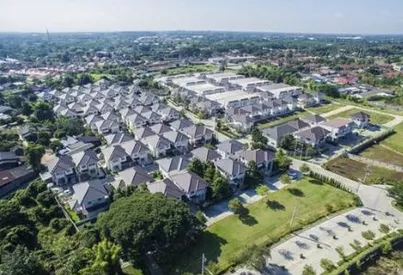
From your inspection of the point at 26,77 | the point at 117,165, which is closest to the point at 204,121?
the point at 117,165

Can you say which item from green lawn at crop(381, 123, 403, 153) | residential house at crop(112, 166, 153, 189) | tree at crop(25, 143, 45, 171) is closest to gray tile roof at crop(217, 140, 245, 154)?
residential house at crop(112, 166, 153, 189)

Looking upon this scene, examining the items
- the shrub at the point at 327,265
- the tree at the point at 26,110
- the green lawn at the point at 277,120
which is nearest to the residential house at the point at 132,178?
the shrub at the point at 327,265

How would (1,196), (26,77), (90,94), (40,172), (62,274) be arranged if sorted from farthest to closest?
1. (26,77)
2. (90,94)
3. (40,172)
4. (1,196)
5. (62,274)

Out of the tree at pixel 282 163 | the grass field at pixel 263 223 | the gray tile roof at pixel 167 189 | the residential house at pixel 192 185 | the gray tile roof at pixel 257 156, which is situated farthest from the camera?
the tree at pixel 282 163

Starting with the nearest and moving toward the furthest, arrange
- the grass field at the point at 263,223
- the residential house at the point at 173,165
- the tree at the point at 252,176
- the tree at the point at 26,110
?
the grass field at the point at 263,223
the tree at the point at 252,176
the residential house at the point at 173,165
the tree at the point at 26,110

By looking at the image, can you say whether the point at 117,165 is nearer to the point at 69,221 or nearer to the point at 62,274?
the point at 69,221

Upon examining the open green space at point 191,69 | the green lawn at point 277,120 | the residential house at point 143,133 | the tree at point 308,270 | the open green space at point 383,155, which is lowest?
the open green space at point 383,155

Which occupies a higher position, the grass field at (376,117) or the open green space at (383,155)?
the grass field at (376,117)

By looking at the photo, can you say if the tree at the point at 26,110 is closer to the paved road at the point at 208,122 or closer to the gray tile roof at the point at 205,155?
the paved road at the point at 208,122
